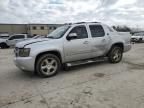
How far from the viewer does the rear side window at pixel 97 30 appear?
6.61 metres

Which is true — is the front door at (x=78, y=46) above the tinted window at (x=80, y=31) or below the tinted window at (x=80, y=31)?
below

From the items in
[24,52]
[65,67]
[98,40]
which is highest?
[98,40]

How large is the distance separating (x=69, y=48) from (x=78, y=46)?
15.0 inches

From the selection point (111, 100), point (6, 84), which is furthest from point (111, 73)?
point (6, 84)

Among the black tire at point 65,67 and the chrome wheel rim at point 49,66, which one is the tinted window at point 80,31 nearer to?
the black tire at point 65,67

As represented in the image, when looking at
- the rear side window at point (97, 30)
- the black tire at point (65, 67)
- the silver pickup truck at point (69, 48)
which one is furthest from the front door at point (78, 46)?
the rear side window at point (97, 30)

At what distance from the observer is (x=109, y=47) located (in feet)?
23.3

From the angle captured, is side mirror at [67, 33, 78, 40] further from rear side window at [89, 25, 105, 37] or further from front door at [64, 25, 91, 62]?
rear side window at [89, 25, 105, 37]

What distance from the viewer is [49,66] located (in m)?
5.57

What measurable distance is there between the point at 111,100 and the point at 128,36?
4928 mm

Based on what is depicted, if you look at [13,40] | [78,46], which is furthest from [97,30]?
[13,40]

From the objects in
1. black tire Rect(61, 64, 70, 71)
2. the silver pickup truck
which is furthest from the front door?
black tire Rect(61, 64, 70, 71)

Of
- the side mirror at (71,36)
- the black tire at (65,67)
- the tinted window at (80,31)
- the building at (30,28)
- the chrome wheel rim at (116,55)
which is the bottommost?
the black tire at (65,67)

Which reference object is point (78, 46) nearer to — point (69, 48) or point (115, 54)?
point (69, 48)
